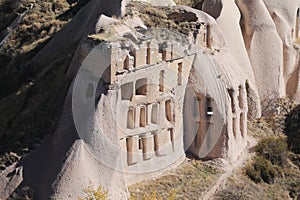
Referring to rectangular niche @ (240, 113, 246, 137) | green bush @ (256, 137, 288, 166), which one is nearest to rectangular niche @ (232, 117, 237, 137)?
rectangular niche @ (240, 113, 246, 137)

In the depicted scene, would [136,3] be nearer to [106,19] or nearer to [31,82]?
[106,19]

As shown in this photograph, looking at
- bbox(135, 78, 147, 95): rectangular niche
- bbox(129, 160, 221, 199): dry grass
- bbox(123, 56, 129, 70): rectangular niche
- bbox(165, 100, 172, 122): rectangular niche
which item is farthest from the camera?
bbox(165, 100, 172, 122): rectangular niche

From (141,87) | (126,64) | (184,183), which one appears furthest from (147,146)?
(126,64)

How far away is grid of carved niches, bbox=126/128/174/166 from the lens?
64.1 feet

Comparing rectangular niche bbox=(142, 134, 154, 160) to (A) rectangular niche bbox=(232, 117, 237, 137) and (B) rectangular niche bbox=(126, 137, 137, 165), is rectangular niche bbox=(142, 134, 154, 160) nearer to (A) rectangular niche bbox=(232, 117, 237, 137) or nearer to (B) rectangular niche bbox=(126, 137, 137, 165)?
(B) rectangular niche bbox=(126, 137, 137, 165)

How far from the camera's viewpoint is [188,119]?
21688 millimetres

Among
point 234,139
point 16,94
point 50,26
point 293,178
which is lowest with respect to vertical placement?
point 293,178

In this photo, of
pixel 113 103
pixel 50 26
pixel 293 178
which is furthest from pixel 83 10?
pixel 293 178

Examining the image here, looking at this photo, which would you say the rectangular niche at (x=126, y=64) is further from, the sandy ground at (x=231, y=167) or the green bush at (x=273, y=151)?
the green bush at (x=273, y=151)

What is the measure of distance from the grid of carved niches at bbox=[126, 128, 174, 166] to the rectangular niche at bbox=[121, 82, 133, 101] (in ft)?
4.32

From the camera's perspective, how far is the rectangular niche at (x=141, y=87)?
19.6 meters

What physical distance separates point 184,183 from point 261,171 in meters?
3.60

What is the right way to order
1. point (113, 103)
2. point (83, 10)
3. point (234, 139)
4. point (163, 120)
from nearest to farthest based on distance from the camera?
point (113, 103) < point (163, 120) < point (234, 139) < point (83, 10)

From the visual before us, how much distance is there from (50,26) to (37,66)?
14.6ft
